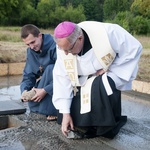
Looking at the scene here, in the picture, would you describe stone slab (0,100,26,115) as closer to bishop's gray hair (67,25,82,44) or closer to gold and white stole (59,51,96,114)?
gold and white stole (59,51,96,114)

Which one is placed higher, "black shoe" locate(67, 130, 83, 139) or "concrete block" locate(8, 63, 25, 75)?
"black shoe" locate(67, 130, 83, 139)

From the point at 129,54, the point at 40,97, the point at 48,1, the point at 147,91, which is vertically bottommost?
the point at 147,91

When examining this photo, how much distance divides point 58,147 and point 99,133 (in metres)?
0.39

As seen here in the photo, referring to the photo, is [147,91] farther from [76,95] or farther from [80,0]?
[80,0]

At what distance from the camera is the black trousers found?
3.01 meters

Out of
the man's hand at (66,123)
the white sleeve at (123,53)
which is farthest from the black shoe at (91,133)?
the white sleeve at (123,53)

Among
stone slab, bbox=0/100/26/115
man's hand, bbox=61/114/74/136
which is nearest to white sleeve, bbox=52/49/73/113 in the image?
man's hand, bbox=61/114/74/136

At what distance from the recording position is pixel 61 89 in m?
3.18

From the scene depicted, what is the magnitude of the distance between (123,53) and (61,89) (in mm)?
648

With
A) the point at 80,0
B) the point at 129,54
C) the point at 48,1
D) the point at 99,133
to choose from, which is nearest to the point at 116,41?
the point at 129,54

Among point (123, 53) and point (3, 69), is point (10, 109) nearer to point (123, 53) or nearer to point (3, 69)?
point (123, 53)

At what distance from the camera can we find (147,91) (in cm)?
674

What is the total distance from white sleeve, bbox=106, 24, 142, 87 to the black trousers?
0.38 ft

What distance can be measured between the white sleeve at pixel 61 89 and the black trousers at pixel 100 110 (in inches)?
3.8
